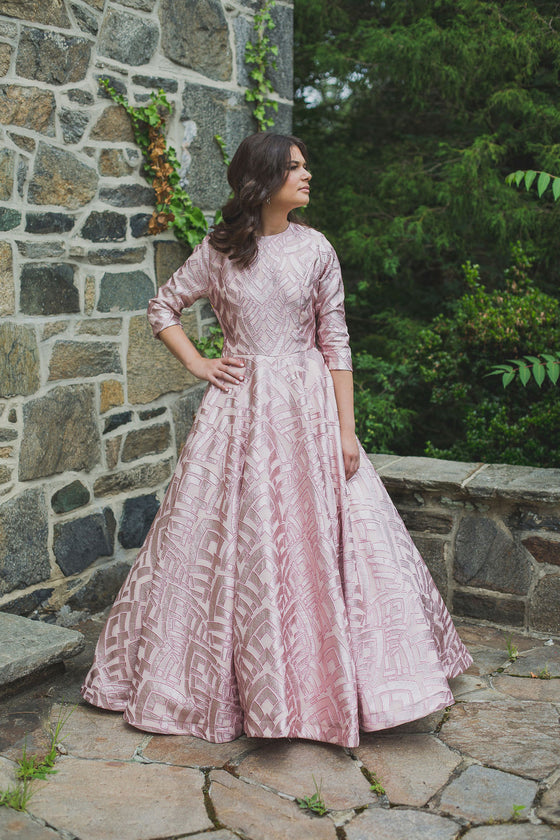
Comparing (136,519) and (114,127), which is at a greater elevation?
(114,127)

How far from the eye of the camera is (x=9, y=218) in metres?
2.92

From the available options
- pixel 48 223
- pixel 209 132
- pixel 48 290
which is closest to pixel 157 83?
pixel 209 132

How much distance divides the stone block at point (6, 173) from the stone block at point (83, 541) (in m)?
1.24

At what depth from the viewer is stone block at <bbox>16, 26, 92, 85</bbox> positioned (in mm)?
2912

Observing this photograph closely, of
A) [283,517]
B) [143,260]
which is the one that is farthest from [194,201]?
[283,517]

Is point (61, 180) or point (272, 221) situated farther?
point (61, 180)

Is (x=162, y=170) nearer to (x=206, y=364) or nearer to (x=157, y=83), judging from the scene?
(x=157, y=83)

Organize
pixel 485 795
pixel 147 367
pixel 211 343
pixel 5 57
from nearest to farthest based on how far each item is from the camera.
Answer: pixel 485 795 < pixel 5 57 < pixel 147 367 < pixel 211 343

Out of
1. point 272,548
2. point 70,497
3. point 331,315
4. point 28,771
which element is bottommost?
point 28,771

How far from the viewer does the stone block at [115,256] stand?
325 centimetres

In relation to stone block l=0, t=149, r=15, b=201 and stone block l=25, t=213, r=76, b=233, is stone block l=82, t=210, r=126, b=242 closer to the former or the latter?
stone block l=25, t=213, r=76, b=233

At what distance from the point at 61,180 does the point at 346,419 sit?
59.3 inches

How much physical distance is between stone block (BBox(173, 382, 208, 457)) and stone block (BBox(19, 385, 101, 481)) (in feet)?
1.48

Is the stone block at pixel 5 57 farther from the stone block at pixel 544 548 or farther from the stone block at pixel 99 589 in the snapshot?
the stone block at pixel 544 548
